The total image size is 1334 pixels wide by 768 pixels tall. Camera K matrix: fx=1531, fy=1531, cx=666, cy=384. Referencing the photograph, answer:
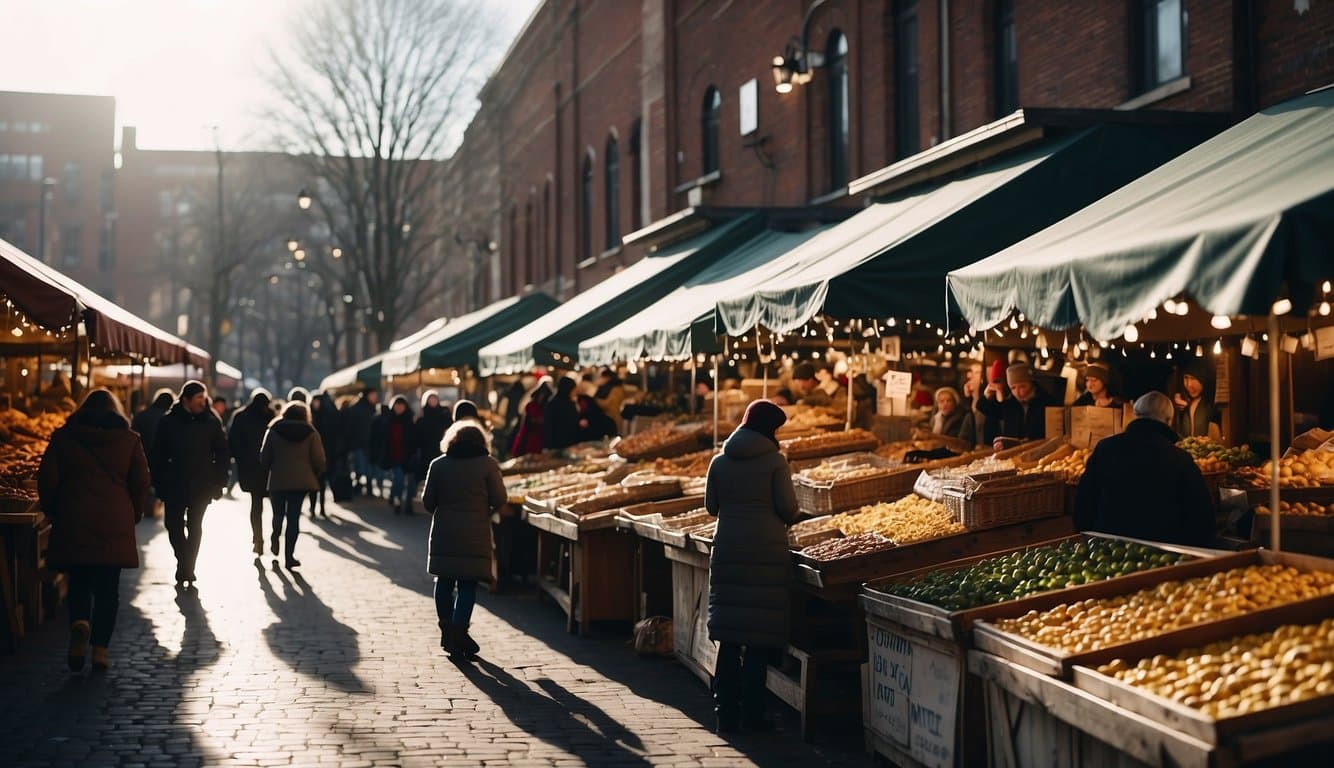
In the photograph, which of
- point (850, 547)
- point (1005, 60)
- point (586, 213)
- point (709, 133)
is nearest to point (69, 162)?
point (586, 213)

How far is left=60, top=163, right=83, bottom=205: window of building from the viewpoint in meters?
88.1

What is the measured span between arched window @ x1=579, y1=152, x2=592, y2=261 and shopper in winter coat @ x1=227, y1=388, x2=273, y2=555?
19395mm

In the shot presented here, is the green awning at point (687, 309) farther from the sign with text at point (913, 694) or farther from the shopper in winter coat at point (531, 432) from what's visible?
the sign with text at point (913, 694)

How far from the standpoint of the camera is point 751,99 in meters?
24.0

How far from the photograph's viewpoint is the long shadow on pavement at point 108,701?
25.3ft

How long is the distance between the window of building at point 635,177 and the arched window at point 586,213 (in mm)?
3883

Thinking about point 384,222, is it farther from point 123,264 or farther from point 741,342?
point 123,264

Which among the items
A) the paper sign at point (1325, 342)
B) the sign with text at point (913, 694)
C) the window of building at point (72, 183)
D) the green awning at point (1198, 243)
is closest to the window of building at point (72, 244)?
the window of building at point (72, 183)

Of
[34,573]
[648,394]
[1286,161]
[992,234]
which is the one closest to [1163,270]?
[1286,161]

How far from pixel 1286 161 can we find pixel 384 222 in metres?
38.6

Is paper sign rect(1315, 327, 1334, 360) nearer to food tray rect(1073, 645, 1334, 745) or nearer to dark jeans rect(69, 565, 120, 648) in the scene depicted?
food tray rect(1073, 645, 1334, 745)

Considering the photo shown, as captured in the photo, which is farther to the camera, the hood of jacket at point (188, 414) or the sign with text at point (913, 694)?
the hood of jacket at point (188, 414)

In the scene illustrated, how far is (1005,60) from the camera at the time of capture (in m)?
16.7

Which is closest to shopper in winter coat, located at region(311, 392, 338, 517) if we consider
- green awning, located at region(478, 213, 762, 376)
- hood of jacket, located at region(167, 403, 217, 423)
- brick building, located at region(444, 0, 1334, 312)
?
green awning, located at region(478, 213, 762, 376)
